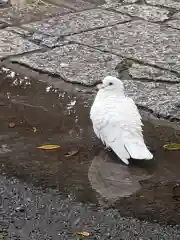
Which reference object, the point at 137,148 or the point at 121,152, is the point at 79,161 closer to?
the point at 121,152

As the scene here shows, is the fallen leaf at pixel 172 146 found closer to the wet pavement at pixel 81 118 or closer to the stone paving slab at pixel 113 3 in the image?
the wet pavement at pixel 81 118

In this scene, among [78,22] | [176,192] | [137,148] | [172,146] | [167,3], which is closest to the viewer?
[176,192]

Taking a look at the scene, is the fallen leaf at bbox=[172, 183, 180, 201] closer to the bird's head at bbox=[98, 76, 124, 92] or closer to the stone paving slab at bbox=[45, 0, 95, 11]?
the bird's head at bbox=[98, 76, 124, 92]

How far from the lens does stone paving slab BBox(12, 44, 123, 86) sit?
5.58 meters

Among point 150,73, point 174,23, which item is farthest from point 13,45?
point 174,23

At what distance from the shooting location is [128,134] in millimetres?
4066

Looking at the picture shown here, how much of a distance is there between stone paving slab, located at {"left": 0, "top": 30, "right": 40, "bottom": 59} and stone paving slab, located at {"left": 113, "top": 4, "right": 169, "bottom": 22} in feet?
5.40

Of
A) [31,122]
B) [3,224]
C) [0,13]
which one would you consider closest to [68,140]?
[31,122]

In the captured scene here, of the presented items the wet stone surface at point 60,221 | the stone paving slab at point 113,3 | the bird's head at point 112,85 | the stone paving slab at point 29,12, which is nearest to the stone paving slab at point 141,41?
the stone paving slab at point 113,3

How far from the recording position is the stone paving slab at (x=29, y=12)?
282 inches

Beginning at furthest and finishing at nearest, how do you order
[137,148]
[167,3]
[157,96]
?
[167,3] → [157,96] → [137,148]

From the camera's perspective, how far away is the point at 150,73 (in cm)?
564

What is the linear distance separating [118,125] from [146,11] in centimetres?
370

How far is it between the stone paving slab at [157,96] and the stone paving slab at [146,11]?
203 cm
